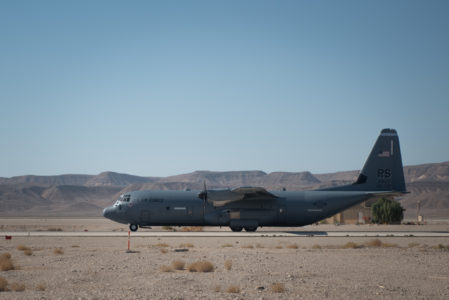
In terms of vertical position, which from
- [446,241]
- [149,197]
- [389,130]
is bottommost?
[446,241]

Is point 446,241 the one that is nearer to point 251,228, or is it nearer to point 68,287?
point 251,228

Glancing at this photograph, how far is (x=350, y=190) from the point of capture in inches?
1554

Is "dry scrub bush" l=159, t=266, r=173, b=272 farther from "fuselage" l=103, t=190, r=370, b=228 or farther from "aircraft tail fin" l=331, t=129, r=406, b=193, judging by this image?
"aircraft tail fin" l=331, t=129, r=406, b=193

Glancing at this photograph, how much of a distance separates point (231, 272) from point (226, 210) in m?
20.5

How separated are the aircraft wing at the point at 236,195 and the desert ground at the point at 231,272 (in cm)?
918

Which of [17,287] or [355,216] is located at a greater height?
[17,287]

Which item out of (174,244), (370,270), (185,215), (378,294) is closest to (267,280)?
(378,294)

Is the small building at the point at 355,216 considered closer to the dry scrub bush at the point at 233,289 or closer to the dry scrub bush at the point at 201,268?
the dry scrub bush at the point at 201,268

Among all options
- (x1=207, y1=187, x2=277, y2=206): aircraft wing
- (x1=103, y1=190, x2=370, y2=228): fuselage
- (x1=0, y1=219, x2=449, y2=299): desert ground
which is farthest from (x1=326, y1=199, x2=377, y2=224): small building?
(x1=0, y1=219, x2=449, y2=299): desert ground

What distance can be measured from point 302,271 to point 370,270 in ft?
8.54

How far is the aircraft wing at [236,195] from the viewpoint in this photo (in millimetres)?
35719

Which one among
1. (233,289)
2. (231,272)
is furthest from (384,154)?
(233,289)

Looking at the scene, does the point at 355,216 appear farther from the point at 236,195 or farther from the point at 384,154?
the point at 236,195

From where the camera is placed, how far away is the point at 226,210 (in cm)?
3700
